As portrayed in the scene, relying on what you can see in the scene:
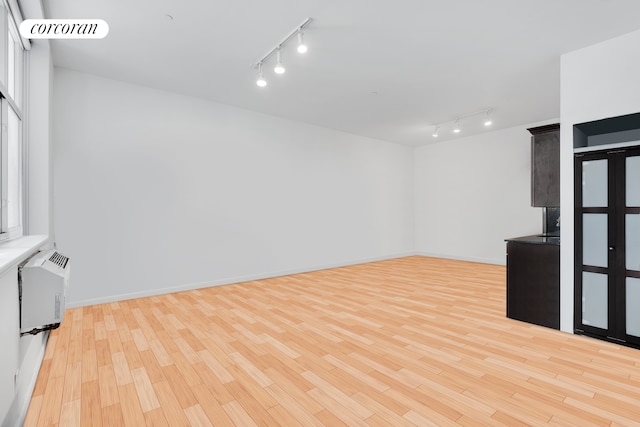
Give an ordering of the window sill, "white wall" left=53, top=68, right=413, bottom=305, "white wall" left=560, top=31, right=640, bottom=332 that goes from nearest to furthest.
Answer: the window sill < "white wall" left=560, top=31, right=640, bottom=332 < "white wall" left=53, top=68, right=413, bottom=305

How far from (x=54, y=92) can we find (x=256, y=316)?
3.86 meters

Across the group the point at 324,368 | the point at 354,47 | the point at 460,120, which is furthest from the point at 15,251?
the point at 460,120

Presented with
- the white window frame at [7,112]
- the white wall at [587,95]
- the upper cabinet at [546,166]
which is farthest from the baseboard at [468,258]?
the white window frame at [7,112]

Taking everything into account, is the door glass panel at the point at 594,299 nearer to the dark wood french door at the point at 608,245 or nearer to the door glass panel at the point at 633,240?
the dark wood french door at the point at 608,245

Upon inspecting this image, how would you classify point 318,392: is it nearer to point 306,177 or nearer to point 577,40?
point 577,40

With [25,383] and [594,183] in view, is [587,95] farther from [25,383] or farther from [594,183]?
[25,383]

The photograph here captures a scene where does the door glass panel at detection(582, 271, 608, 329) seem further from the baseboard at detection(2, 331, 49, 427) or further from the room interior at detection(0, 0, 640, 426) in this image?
the baseboard at detection(2, 331, 49, 427)

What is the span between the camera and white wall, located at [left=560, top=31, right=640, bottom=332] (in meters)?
3.05

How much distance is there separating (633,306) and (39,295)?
500cm

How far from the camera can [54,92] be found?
396 cm

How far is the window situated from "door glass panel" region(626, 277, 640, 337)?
526 centimetres

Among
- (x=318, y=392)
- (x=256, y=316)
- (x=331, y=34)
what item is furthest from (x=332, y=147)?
(x=318, y=392)

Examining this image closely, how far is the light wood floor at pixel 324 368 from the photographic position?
187 cm

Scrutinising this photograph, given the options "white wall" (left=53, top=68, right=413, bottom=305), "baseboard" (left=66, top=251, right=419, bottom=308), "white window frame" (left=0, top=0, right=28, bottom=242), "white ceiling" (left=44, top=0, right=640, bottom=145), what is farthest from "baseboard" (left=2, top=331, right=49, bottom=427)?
"white ceiling" (left=44, top=0, right=640, bottom=145)
